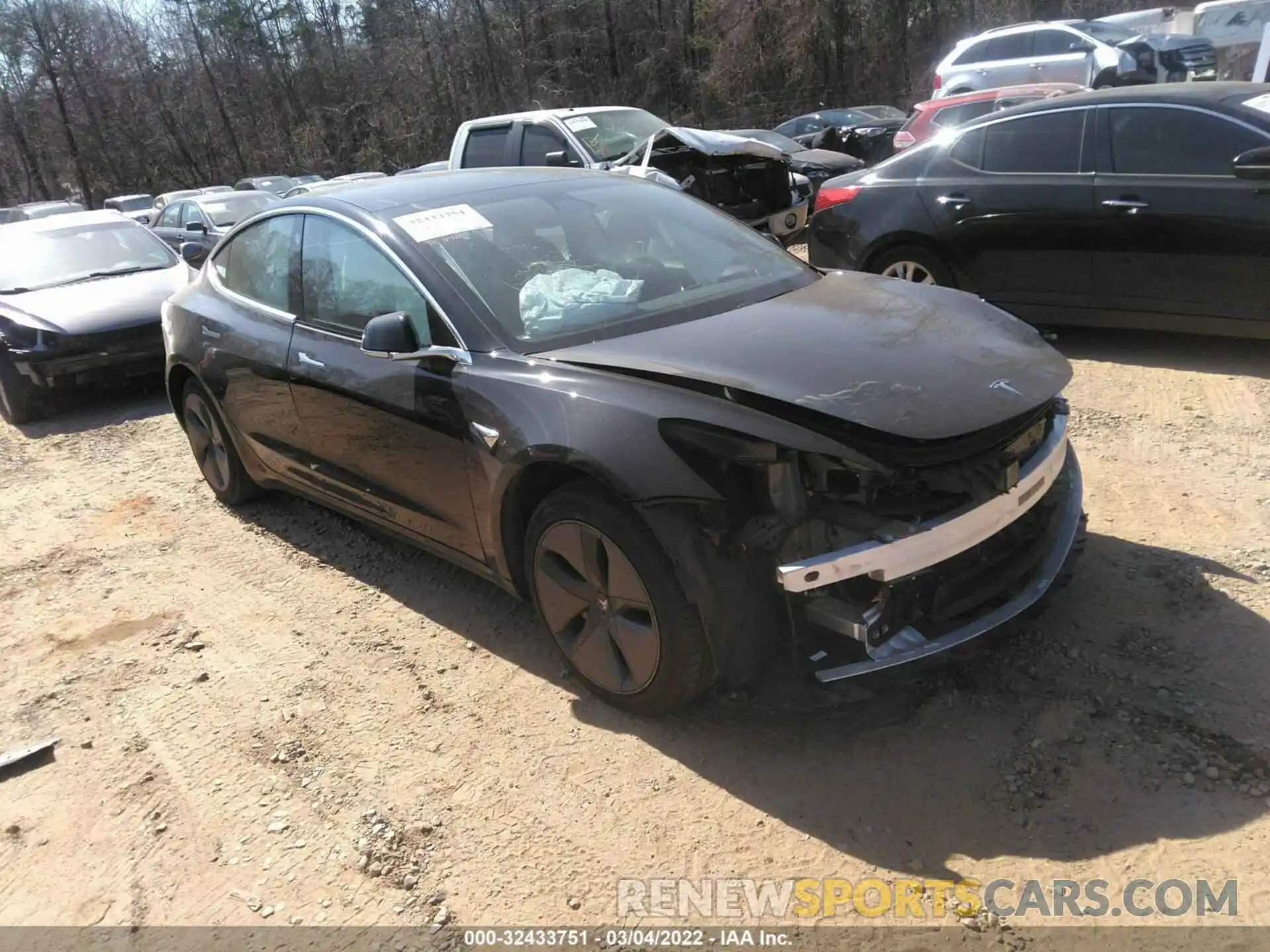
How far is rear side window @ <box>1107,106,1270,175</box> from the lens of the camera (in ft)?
17.3

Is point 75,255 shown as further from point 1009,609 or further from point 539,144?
point 1009,609

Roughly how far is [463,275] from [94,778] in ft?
7.02

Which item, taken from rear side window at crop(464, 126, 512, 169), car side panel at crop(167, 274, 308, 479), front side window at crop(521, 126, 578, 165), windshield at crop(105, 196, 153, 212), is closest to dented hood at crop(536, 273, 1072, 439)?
car side panel at crop(167, 274, 308, 479)

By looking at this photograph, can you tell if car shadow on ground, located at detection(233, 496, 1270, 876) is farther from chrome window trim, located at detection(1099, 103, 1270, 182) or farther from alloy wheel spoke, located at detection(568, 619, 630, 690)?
chrome window trim, located at detection(1099, 103, 1270, 182)

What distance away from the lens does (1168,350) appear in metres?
5.89

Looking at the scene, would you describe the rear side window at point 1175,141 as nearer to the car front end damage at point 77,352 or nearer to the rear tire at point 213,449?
the rear tire at point 213,449

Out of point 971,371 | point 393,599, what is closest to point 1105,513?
point 971,371

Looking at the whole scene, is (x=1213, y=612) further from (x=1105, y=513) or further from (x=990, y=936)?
(x=990, y=936)

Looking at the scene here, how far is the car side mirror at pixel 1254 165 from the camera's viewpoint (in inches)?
197

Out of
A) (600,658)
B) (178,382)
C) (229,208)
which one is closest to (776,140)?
(229,208)

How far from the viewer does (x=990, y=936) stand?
220 cm

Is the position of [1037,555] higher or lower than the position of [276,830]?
higher

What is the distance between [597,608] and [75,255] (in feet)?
27.1

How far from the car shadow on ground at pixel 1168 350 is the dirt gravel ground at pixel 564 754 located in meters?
1.32
